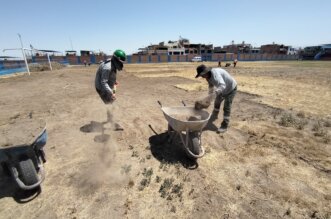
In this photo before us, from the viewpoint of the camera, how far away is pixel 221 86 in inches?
199

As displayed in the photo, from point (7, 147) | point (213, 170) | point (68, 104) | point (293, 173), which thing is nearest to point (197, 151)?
point (213, 170)

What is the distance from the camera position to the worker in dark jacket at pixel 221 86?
5121 mm

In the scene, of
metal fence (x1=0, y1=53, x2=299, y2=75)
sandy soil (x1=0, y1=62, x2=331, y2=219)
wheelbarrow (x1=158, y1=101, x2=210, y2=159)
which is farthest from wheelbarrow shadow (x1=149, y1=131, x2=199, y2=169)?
metal fence (x1=0, y1=53, x2=299, y2=75)

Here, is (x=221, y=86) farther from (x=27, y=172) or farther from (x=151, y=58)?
(x=151, y=58)

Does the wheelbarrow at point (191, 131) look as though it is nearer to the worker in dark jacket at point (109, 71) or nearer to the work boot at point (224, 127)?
the work boot at point (224, 127)

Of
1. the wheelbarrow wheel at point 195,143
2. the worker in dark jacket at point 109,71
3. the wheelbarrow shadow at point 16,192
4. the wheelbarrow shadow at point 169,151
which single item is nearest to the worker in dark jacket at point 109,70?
the worker in dark jacket at point 109,71

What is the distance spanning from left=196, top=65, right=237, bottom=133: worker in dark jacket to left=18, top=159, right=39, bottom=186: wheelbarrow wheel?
387 cm

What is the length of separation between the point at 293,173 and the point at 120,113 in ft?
19.2

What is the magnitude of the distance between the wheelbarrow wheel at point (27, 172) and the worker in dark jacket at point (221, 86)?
3.87m

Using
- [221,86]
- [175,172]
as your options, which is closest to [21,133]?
[175,172]

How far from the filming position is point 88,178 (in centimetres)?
391

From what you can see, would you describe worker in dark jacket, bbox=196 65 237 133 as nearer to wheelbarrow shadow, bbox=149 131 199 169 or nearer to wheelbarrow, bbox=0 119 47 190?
wheelbarrow shadow, bbox=149 131 199 169

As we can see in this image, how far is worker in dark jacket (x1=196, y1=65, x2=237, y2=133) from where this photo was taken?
202 inches

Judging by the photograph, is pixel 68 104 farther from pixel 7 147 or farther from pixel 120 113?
pixel 7 147
